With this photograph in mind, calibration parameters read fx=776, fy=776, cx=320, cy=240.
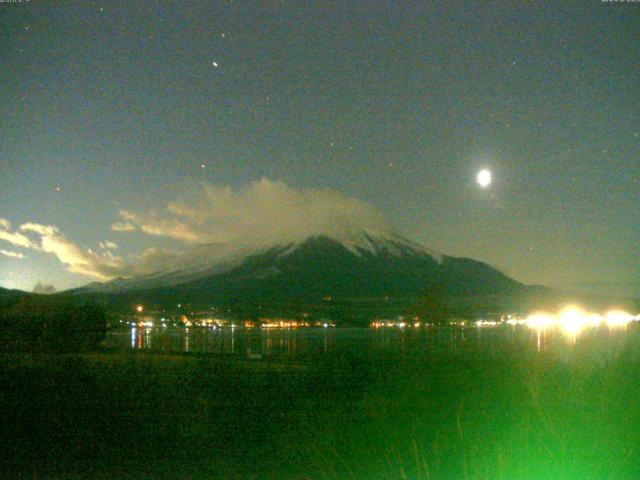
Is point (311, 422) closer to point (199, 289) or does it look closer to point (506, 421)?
point (506, 421)

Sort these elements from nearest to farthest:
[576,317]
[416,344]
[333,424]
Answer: [333,424] → [416,344] → [576,317]

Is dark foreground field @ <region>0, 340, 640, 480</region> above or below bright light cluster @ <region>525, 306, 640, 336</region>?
above

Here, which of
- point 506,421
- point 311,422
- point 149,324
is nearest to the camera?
point 506,421

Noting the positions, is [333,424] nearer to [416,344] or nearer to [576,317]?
[416,344]

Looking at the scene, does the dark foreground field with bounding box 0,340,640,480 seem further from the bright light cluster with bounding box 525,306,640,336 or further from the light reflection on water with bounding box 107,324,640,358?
the bright light cluster with bounding box 525,306,640,336

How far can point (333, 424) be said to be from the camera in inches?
487

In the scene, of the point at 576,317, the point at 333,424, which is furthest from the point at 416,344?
the point at 576,317

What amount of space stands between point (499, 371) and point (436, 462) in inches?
334

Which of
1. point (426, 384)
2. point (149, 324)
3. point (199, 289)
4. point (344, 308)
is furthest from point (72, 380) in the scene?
point (199, 289)

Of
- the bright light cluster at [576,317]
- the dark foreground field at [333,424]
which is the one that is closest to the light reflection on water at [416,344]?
the dark foreground field at [333,424]

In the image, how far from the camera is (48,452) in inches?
419

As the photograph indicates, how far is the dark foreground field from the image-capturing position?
9.59 metres

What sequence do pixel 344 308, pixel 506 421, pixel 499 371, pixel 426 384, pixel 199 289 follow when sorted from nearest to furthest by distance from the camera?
pixel 506 421
pixel 426 384
pixel 499 371
pixel 344 308
pixel 199 289

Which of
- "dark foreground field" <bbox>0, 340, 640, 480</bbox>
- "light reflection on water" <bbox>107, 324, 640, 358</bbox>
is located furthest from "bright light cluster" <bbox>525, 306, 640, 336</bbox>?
"dark foreground field" <bbox>0, 340, 640, 480</bbox>
